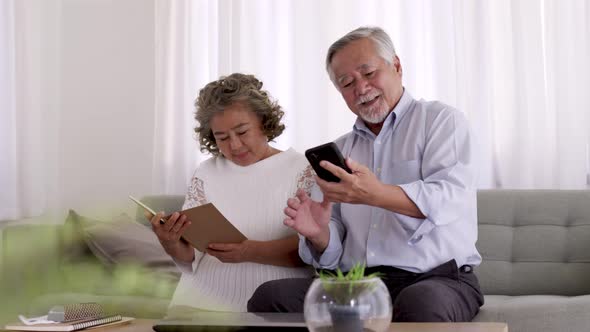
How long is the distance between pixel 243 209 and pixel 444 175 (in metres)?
0.44

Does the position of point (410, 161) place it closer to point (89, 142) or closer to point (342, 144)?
point (342, 144)

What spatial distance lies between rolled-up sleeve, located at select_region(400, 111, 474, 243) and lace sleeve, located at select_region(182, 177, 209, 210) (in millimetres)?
481

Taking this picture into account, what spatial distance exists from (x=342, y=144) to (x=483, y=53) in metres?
0.88

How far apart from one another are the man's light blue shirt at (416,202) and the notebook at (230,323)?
1.53 ft

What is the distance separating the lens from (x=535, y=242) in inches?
72.2

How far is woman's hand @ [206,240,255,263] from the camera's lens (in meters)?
1.37

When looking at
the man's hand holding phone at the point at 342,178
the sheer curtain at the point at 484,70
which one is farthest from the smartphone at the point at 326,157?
the sheer curtain at the point at 484,70

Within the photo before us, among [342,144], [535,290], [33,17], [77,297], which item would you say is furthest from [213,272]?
[33,17]

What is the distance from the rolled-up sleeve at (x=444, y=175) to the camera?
1.25 meters

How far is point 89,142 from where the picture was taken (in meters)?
0.28

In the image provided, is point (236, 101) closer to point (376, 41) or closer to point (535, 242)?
point (376, 41)

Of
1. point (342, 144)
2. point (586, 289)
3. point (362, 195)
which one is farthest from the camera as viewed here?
point (586, 289)

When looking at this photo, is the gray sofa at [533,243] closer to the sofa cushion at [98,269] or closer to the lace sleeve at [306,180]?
the lace sleeve at [306,180]

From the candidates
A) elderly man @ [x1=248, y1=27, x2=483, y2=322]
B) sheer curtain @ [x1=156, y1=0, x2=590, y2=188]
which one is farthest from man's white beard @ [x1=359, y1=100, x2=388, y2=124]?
sheer curtain @ [x1=156, y1=0, x2=590, y2=188]
